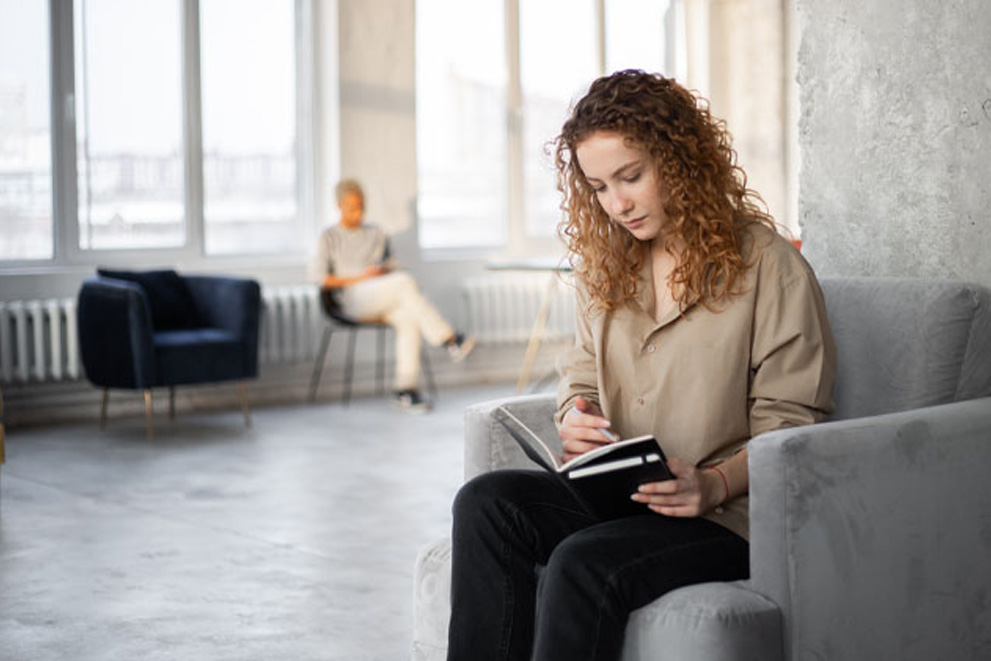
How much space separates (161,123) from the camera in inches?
300

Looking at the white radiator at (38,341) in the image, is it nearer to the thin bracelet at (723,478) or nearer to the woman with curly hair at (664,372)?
the woman with curly hair at (664,372)

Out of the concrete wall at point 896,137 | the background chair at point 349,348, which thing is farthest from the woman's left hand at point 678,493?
the background chair at point 349,348

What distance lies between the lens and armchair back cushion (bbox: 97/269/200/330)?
6871 mm

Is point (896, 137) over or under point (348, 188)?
under

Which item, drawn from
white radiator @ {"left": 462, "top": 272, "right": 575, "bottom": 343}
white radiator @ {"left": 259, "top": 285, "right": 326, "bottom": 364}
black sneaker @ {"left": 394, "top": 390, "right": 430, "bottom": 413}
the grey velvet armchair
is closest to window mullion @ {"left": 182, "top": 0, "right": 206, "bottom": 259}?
white radiator @ {"left": 259, "top": 285, "right": 326, "bottom": 364}

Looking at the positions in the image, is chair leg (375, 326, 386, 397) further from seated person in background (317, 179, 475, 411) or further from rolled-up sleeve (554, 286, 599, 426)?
rolled-up sleeve (554, 286, 599, 426)

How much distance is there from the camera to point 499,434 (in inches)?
104

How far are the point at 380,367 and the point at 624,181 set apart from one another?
5923mm

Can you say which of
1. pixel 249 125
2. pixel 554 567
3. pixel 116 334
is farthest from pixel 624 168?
pixel 249 125

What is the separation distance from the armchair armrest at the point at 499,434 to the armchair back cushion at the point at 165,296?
4.43 metres

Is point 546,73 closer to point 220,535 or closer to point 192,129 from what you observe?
point 192,129

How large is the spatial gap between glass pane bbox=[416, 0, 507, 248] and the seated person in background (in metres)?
1.01

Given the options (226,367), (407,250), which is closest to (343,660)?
(226,367)

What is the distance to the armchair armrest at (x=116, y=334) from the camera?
642cm
